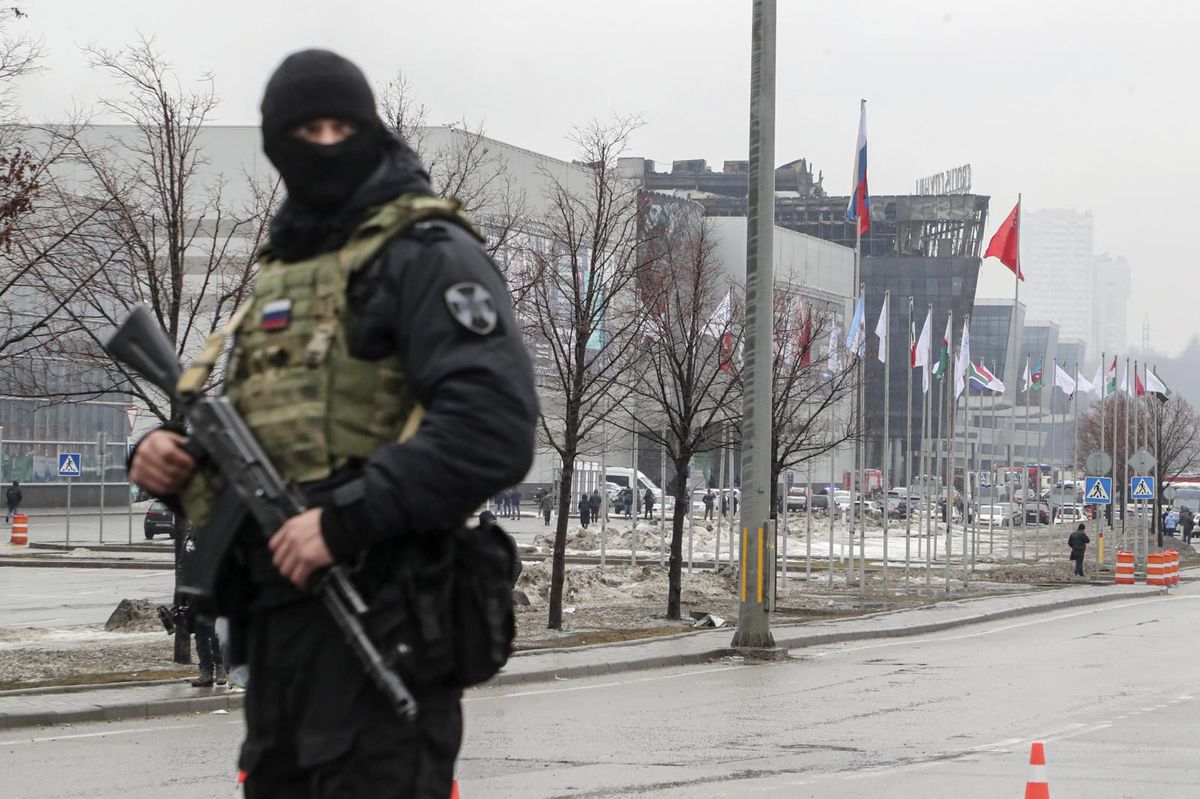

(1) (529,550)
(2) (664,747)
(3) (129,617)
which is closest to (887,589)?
(1) (529,550)

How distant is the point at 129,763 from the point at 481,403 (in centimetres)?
962

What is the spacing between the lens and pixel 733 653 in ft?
69.9

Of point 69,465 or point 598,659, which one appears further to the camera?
point 69,465

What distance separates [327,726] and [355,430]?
553mm

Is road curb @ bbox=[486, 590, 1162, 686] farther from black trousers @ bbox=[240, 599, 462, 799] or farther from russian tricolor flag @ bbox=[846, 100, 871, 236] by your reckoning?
black trousers @ bbox=[240, 599, 462, 799]

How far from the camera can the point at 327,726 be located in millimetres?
3150

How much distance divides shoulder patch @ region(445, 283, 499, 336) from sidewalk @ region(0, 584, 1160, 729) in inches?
313

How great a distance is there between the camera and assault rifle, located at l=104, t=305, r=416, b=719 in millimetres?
3094

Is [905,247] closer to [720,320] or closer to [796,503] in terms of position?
[796,503]

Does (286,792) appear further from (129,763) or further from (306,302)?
(129,763)

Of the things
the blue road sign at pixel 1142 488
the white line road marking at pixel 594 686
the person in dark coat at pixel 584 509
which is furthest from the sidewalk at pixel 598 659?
the person in dark coat at pixel 584 509

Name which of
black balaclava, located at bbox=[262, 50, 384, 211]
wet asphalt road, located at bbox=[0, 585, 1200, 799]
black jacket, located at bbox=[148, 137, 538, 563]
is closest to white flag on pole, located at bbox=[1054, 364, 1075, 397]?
wet asphalt road, located at bbox=[0, 585, 1200, 799]

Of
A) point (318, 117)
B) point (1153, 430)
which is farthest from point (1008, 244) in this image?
point (1153, 430)

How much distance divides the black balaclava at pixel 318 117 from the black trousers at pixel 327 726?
32.7 inches
